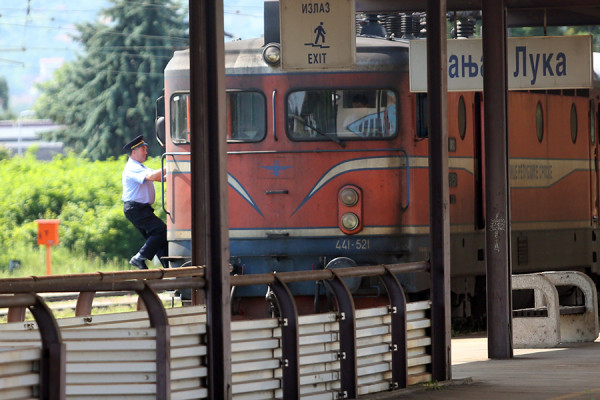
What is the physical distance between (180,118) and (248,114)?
84 cm

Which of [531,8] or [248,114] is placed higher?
[531,8]

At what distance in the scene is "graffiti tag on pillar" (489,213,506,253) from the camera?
38.0 ft

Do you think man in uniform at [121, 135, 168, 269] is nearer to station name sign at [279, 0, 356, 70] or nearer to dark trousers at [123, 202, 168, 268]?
dark trousers at [123, 202, 168, 268]

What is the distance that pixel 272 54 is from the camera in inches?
544

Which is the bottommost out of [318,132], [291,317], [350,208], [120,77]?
[291,317]

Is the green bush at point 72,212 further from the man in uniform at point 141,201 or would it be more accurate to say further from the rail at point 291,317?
the rail at point 291,317

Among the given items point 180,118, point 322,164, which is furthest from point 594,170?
point 180,118

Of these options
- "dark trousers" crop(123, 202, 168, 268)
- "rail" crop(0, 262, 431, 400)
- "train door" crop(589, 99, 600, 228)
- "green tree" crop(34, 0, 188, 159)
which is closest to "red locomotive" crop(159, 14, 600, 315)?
"dark trousers" crop(123, 202, 168, 268)

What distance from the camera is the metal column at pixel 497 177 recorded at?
11469 mm

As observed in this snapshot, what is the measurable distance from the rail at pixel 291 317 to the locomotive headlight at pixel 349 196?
410 cm

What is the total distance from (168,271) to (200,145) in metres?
1.03

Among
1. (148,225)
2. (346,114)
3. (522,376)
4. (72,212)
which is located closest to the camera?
(522,376)

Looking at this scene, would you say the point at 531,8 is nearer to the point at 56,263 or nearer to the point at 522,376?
the point at 522,376

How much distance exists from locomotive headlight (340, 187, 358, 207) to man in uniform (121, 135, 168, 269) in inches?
83.3
